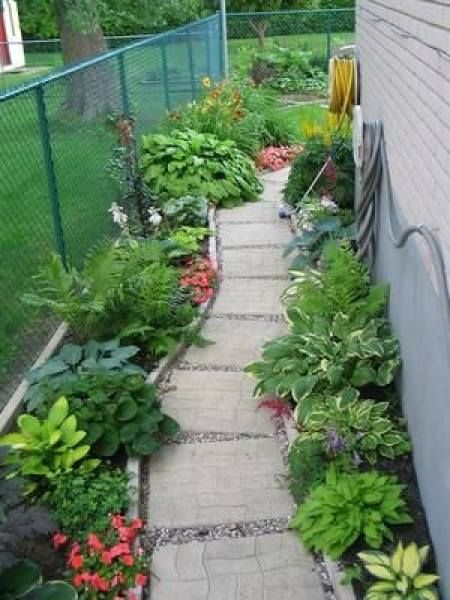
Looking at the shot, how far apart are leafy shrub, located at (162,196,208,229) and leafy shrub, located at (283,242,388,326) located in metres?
2.34

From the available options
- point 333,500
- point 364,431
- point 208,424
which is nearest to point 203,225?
point 208,424

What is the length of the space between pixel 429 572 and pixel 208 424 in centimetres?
156

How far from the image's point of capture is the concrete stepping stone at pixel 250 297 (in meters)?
5.65

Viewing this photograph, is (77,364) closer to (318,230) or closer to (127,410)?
(127,410)

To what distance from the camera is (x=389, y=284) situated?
4.55 meters

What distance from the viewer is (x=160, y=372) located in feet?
15.4

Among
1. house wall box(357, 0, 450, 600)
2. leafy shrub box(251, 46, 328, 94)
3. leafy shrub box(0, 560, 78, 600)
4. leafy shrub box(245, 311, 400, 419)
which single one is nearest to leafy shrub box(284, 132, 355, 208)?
house wall box(357, 0, 450, 600)

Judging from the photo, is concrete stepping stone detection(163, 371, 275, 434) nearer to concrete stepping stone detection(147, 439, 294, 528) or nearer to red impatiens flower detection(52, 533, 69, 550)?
concrete stepping stone detection(147, 439, 294, 528)

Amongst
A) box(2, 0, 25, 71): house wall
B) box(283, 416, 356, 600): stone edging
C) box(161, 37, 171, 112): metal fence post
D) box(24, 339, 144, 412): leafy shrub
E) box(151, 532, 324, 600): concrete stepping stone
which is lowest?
box(2, 0, 25, 71): house wall

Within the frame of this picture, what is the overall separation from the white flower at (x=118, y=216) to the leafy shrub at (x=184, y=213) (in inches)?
22.4

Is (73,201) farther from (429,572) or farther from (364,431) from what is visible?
(429,572)

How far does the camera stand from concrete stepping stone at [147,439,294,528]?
139 inches

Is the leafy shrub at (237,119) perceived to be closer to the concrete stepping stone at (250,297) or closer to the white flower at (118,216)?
the white flower at (118,216)

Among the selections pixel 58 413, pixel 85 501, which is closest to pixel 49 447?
pixel 58 413
